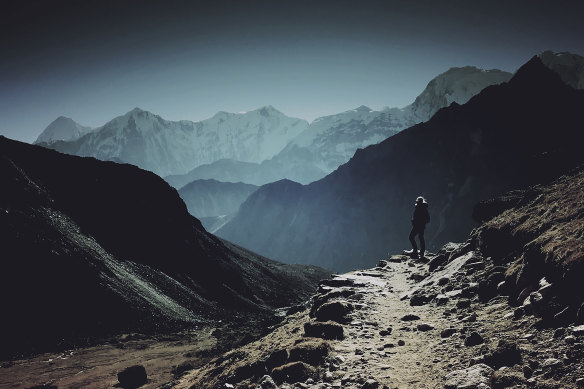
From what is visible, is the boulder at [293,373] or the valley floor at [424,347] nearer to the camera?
the valley floor at [424,347]

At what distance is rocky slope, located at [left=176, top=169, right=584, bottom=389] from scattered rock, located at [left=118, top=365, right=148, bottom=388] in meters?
16.5

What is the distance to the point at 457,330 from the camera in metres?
7.44

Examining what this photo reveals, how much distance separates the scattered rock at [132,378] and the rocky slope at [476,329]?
16.5m

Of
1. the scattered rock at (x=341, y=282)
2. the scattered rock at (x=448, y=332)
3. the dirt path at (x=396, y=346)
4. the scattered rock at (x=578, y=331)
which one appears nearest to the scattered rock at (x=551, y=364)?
the scattered rock at (x=578, y=331)

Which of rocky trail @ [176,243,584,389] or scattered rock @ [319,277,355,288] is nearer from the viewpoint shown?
rocky trail @ [176,243,584,389]

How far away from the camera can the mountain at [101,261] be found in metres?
37.8

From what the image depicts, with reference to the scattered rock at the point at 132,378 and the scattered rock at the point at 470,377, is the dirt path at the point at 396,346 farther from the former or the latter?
the scattered rock at the point at 132,378

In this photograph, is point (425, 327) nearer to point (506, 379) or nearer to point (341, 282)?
point (506, 379)

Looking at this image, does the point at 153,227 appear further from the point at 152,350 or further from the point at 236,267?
the point at 152,350

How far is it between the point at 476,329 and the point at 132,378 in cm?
2437

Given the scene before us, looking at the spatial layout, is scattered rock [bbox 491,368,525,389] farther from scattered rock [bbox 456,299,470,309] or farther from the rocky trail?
scattered rock [bbox 456,299,470,309]

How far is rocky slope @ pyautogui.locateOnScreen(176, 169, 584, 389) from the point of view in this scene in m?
5.14

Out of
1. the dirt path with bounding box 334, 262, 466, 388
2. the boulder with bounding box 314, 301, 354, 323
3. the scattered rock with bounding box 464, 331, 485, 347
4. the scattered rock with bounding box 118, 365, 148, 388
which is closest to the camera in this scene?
the dirt path with bounding box 334, 262, 466, 388

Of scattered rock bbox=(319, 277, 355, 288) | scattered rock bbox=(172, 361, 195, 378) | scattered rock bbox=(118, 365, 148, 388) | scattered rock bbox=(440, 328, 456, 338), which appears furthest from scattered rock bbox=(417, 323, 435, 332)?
scattered rock bbox=(172, 361, 195, 378)
